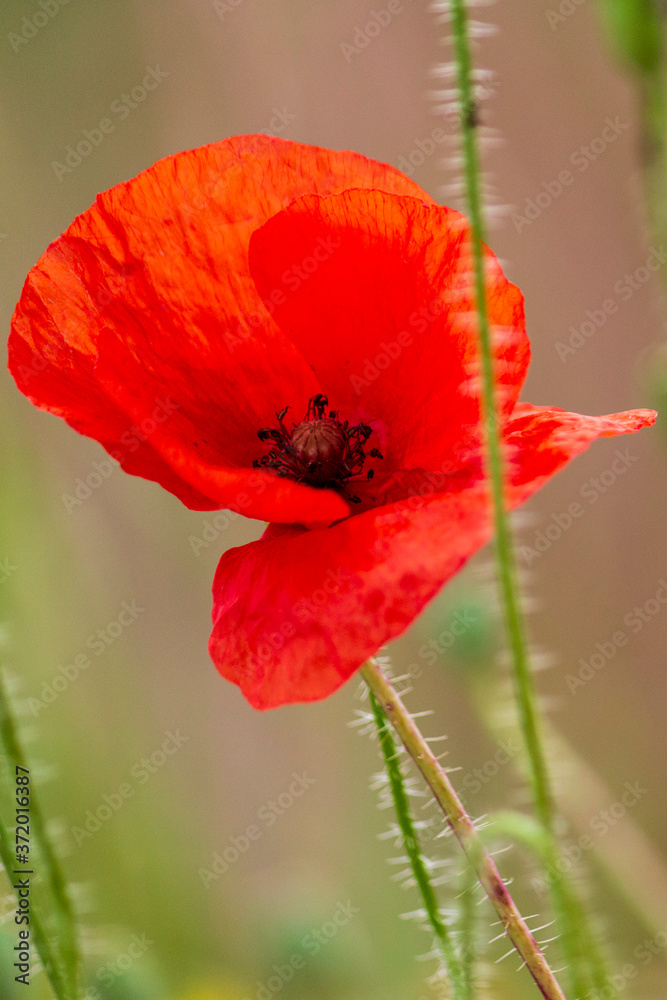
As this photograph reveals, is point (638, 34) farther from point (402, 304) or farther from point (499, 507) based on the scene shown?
point (499, 507)

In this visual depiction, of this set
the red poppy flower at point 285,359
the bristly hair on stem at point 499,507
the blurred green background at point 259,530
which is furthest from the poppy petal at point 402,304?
the blurred green background at point 259,530

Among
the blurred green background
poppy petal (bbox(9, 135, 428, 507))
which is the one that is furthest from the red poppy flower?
the blurred green background

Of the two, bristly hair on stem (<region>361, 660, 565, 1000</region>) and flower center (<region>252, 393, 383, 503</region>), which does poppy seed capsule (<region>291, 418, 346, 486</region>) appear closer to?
flower center (<region>252, 393, 383, 503</region>)

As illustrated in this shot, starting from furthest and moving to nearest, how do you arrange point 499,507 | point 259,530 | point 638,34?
1. point 259,530
2. point 638,34
3. point 499,507

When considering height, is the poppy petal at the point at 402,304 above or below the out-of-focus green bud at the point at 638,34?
below

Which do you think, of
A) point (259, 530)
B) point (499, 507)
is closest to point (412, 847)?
point (499, 507)

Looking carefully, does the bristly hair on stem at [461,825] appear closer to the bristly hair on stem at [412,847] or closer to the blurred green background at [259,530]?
the bristly hair on stem at [412,847]

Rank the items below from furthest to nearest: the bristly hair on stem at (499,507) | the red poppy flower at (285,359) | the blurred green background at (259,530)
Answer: the blurred green background at (259,530) → the red poppy flower at (285,359) → the bristly hair on stem at (499,507)

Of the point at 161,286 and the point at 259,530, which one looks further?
the point at 259,530
